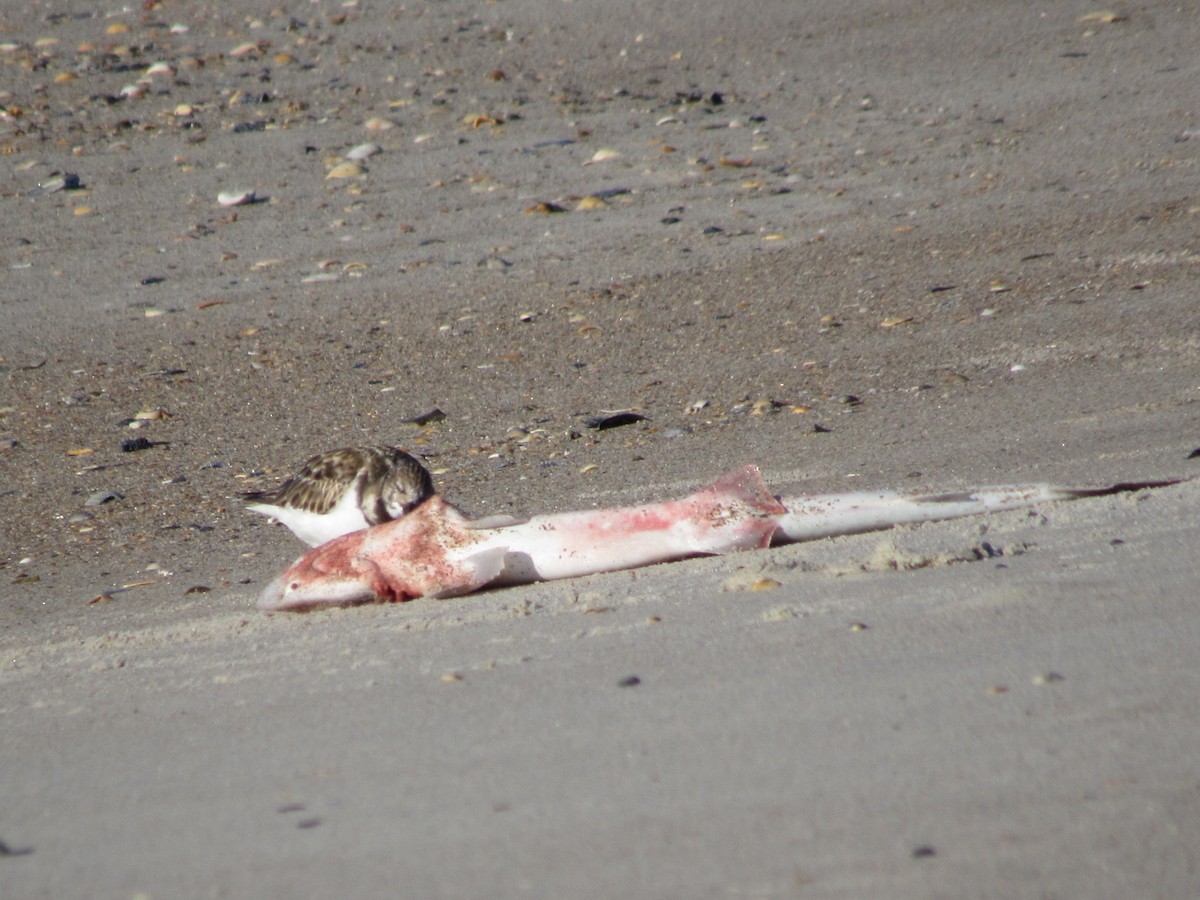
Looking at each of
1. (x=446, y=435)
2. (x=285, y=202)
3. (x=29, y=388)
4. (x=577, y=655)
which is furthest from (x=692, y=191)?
(x=577, y=655)

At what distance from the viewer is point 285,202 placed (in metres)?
9.35

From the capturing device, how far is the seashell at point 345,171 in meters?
9.64

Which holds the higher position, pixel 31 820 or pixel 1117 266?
pixel 31 820

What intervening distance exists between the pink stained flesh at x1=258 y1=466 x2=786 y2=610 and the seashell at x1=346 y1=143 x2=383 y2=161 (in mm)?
6366

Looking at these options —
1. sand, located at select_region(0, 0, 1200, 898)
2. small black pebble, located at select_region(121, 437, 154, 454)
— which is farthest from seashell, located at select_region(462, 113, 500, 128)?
small black pebble, located at select_region(121, 437, 154, 454)

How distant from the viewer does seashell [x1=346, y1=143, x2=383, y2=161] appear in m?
9.84

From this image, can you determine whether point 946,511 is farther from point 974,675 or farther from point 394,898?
point 394,898

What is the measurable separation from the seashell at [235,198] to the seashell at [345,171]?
538mm

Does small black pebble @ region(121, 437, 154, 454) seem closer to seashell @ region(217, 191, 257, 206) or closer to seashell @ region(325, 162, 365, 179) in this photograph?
seashell @ region(217, 191, 257, 206)

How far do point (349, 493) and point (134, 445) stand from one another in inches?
77.6

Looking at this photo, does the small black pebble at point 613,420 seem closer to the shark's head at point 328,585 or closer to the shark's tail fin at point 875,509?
the shark's tail fin at point 875,509

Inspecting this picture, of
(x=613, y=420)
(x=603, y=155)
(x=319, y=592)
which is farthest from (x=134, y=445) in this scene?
(x=603, y=155)

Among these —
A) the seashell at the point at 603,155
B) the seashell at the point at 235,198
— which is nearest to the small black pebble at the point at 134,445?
the seashell at the point at 235,198

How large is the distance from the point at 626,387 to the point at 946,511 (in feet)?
9.97
